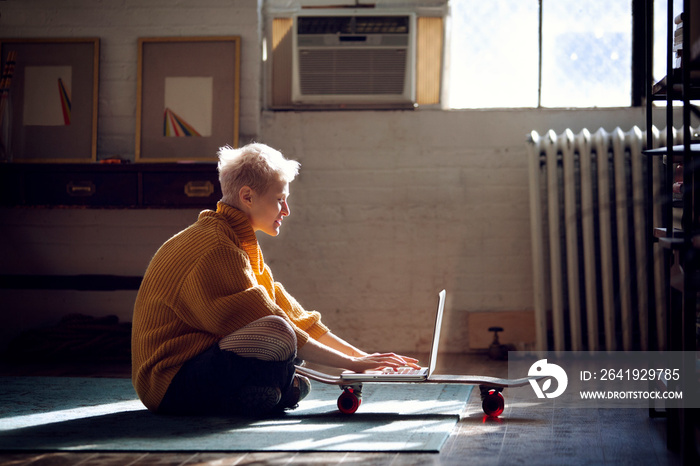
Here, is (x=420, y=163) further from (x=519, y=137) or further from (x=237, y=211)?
(x=237, y=211)

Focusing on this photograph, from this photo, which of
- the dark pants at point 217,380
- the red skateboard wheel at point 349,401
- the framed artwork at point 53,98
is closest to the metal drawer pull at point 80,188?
the framed artwork at point 53,98

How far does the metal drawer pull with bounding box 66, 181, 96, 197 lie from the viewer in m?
3.47

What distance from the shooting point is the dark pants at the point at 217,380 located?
7.23ft

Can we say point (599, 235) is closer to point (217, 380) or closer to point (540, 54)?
point (540, 54)

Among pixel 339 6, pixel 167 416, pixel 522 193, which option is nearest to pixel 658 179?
pixel 522 193

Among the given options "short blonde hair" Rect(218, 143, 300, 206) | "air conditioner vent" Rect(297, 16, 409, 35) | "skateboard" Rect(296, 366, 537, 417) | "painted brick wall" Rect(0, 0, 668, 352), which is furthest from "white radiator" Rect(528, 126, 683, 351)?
"short blonde hair" Rect(218, 143, 300, 206)

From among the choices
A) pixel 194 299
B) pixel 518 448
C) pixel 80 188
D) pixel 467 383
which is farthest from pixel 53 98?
pixel 518 448

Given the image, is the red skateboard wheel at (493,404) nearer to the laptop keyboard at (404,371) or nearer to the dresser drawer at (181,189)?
the laptop keyboard at (404,371)

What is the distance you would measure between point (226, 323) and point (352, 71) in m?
1.88

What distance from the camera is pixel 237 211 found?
2.34 m

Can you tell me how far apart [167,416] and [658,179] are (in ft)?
7.25

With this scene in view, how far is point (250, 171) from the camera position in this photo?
2332mm

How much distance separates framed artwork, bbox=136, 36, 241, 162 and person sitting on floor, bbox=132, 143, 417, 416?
1440 millimetres

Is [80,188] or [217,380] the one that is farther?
[80,188]
